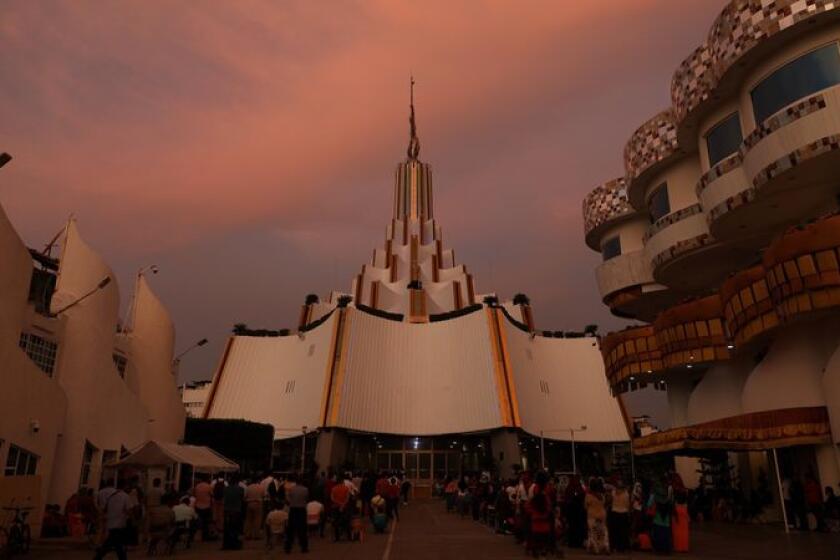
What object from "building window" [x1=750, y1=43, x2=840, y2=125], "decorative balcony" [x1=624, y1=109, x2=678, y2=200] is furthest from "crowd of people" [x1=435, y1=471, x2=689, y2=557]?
"decorative balcony" [x1=624, y1=109, x2=678, y2=200]

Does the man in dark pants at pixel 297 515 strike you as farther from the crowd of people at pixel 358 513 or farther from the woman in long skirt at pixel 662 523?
the woman in long skirt at pixel 662 523

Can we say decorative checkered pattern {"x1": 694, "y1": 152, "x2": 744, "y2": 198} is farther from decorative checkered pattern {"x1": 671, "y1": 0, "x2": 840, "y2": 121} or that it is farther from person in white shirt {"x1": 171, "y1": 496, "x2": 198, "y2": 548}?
person in white shirt {"x1": 171, "y1": 496, "x2": 198, "y2": 548}

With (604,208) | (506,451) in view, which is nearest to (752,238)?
(604,208)

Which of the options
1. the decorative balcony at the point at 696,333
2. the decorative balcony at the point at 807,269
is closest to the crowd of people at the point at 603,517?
the decorative balcony at the point at 807,269

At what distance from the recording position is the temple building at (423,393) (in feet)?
134

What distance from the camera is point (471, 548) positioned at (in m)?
12.8

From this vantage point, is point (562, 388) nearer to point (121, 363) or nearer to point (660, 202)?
point (660, 202)

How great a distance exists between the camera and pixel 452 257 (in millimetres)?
71750

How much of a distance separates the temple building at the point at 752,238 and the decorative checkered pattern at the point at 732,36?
1.4 inches

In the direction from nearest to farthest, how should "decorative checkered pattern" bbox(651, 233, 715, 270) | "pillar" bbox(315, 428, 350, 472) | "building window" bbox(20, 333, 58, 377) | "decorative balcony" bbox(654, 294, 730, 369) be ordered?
"building window" bbox(20, 333, 58, 377) → "decorative balcony" bbox(654, 294, 730, 369) → "decorative checkered pattern" bbox(651, 233, 715, 270) → "pillar" bbox(315, 428, 350, 472)

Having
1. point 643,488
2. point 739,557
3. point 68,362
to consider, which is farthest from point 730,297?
point 68,362

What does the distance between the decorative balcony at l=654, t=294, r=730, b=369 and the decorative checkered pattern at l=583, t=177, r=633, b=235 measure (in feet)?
26.8

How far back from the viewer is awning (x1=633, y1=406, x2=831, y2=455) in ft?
51.4

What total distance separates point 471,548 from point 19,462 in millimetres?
10392
